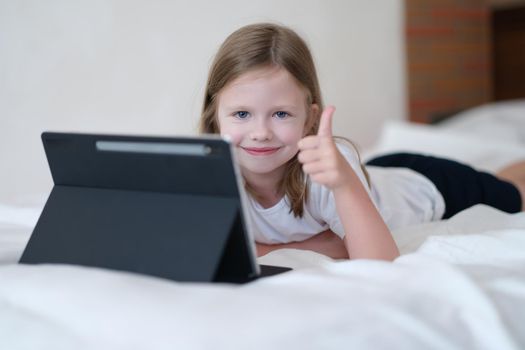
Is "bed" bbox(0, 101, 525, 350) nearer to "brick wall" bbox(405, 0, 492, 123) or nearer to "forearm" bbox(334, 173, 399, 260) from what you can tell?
"forearm" bbox(334, 173, 399, 260)

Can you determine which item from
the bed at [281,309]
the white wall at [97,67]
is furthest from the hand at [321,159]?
the white wall at [97,67]

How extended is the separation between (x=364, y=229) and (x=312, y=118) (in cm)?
29

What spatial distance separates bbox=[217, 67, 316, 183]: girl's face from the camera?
105cm

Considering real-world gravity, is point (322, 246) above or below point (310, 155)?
below

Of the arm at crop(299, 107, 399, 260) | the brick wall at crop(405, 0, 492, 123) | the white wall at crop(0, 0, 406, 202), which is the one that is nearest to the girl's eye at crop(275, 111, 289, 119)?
the arm at crop(299, 107, 399, 260)

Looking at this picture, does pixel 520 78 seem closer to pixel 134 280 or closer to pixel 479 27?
pixel 479 27

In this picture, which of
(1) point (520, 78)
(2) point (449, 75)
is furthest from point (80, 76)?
(1) point (520, 78)

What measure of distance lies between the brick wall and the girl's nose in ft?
6.78

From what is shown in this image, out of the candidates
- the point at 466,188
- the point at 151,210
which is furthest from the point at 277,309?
the point at 466,188

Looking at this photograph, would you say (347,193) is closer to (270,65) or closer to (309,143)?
(309,143)

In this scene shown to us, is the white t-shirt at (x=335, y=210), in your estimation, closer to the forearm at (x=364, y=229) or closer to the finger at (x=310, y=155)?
the forearm at (x=364, y=229)

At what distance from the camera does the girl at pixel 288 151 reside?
3.09 feet

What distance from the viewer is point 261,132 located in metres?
1.04

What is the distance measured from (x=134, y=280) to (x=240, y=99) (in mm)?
432
